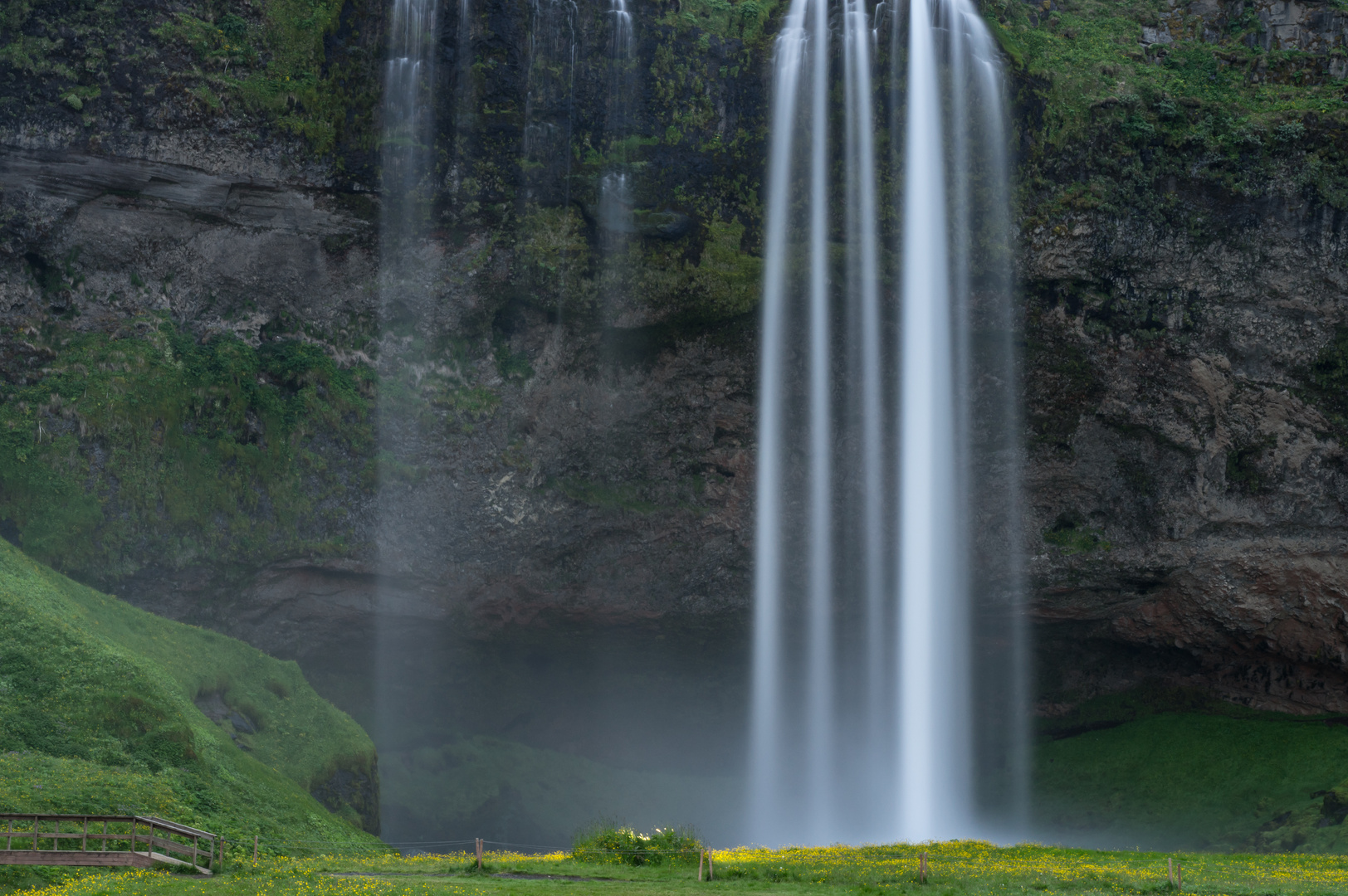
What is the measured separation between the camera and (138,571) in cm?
3872

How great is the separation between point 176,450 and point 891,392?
26.3 metres

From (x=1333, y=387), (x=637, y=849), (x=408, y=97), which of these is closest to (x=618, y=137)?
(x=408, y=97)

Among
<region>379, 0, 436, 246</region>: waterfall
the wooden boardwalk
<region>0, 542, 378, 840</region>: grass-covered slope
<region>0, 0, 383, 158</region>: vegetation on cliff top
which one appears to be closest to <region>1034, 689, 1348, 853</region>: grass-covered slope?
<region>0, 542, 378, 840</region>: grass-covered slope

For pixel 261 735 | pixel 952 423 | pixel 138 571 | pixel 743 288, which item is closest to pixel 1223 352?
pixel 952 423

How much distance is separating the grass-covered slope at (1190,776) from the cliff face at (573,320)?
2978 mm

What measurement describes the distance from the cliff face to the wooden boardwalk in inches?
781

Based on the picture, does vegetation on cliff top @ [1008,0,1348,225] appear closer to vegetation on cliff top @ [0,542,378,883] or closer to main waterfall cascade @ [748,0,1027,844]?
main waterfall cascade @ [748,0,1027,844]

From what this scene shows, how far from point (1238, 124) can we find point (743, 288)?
1878 centimetres

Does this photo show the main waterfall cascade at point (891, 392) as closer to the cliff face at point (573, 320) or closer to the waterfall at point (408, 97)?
the cliff face at point (573, 320)

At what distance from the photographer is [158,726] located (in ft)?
87.7

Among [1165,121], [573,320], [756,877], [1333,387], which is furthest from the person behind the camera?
[573,320]

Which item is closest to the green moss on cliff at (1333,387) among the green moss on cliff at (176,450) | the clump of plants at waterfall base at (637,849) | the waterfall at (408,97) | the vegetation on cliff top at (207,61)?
the clump of plants at waterfall base at (637,849)

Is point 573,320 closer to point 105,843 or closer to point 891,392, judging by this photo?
point 891,392

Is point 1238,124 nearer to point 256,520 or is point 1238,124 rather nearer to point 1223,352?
point 1223,352
